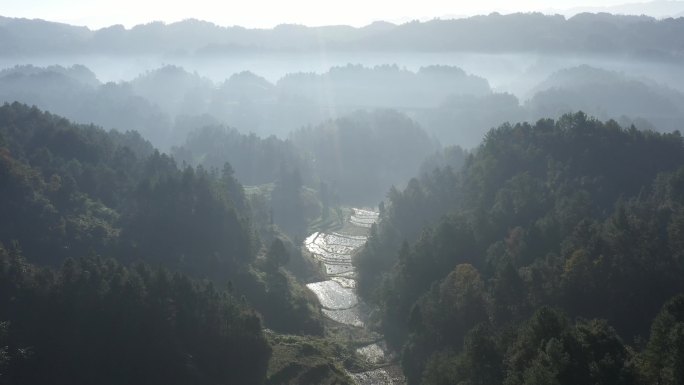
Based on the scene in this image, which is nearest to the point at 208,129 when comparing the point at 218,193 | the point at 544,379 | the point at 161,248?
the point at 218,193

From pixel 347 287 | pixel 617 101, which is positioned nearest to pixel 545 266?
pixel 347 287

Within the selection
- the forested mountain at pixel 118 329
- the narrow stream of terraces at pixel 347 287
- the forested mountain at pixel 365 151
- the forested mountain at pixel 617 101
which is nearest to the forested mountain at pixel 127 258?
the forested mountain at pixel 118 329

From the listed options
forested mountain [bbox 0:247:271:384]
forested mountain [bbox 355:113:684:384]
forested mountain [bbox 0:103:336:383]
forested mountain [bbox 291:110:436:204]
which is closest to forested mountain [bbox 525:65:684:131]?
forested mountain [bbox 291:110:436:204]

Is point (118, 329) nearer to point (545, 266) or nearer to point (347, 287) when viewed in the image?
point (545, 266)

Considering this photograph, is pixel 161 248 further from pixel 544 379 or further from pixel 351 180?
pixel 351 180

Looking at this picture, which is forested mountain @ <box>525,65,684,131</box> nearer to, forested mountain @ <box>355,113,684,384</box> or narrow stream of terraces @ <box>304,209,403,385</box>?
narrow stream of terraces @ <box>304,209,403,385</box>

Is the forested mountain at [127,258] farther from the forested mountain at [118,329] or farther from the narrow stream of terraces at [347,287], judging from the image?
the narrow stream of terraces at [347,287]

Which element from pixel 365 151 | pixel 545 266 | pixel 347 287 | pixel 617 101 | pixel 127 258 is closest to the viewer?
pixel 545 266
